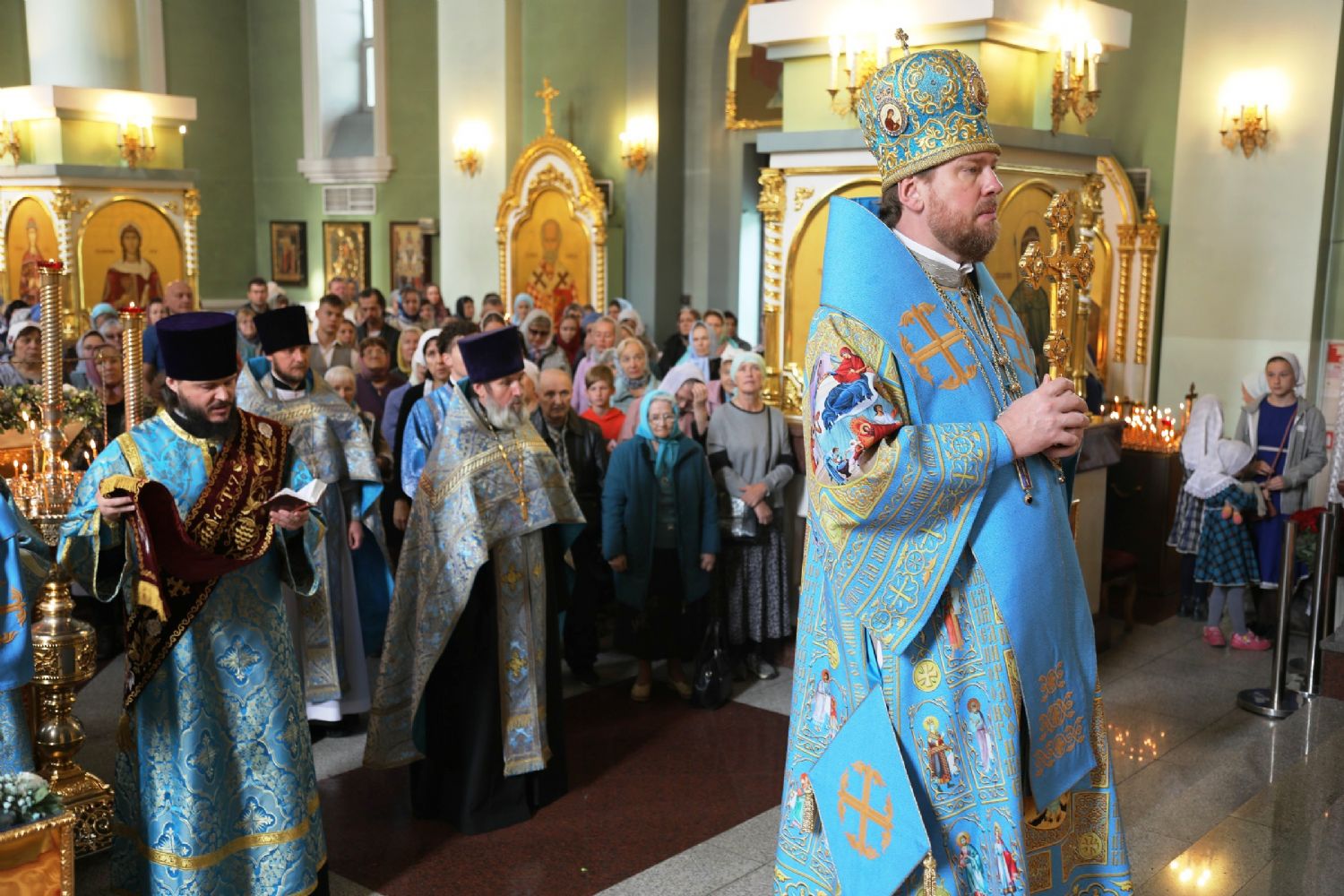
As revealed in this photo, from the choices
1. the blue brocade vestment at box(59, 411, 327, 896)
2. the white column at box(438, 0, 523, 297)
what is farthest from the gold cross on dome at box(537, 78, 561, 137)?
the blue brocade vestment at box(59, 411, 327, 896)

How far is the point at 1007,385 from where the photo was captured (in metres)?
2.60

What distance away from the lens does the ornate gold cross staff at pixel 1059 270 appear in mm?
2686

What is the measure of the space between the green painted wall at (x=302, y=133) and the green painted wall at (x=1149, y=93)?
9.87m

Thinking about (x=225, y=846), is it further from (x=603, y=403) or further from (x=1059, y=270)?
(x=603, y=403)

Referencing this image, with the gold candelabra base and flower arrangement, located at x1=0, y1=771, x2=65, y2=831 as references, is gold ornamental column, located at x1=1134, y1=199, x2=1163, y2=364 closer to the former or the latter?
the gold candelabra base

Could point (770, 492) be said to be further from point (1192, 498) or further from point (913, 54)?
point (913, 54)

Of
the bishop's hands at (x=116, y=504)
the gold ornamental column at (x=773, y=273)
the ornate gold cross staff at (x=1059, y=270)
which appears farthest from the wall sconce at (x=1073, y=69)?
the bishop's hands at (x=116, y=504)

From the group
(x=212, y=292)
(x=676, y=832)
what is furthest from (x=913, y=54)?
(x=212, y=292)

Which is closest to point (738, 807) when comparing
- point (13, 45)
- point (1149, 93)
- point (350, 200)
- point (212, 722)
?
point (212, 722)

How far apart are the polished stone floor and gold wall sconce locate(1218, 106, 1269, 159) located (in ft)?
18.1

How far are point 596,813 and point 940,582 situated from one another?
9.91 feet

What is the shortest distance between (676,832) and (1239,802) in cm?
216

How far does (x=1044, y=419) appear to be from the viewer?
2.33 m

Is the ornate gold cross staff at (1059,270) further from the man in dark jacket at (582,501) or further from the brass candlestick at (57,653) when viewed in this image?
the man in dark jacket at (582,501)
